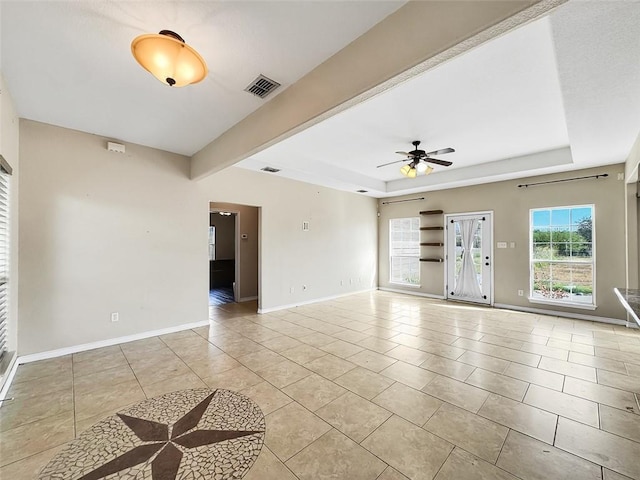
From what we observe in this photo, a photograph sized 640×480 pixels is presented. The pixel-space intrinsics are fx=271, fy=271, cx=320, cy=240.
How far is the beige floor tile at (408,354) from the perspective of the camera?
10.6ft

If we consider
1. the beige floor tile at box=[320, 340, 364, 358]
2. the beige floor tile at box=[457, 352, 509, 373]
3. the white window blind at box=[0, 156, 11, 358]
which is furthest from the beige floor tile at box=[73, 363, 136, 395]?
the beige floor tile at box=[457, 352, 509, 373]

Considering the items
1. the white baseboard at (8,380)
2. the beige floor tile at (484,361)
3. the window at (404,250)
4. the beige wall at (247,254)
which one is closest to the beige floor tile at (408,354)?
the beige floor tile at (484,361)

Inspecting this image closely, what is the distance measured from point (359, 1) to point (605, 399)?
3792mm

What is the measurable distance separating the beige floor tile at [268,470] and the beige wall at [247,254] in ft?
16.8

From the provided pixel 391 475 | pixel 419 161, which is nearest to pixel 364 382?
pixel 391 475

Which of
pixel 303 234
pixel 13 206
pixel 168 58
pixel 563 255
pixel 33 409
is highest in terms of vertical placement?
pixel 168 58

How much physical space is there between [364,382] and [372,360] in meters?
0.54

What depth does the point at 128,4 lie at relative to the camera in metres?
1.68

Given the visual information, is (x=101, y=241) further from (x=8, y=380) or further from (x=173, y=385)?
(x=173, y=385)

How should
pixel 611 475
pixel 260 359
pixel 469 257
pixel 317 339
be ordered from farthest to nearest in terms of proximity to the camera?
pixel 469 257, pixel 317 339, pixel 260 359, pixel 611 475

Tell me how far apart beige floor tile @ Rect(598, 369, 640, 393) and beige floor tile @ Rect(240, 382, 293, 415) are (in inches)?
124

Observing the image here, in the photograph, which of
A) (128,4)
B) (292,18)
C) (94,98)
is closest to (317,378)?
Result: (292,18)

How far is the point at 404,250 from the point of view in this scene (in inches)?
303

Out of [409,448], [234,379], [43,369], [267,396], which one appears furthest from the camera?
[43,369]
